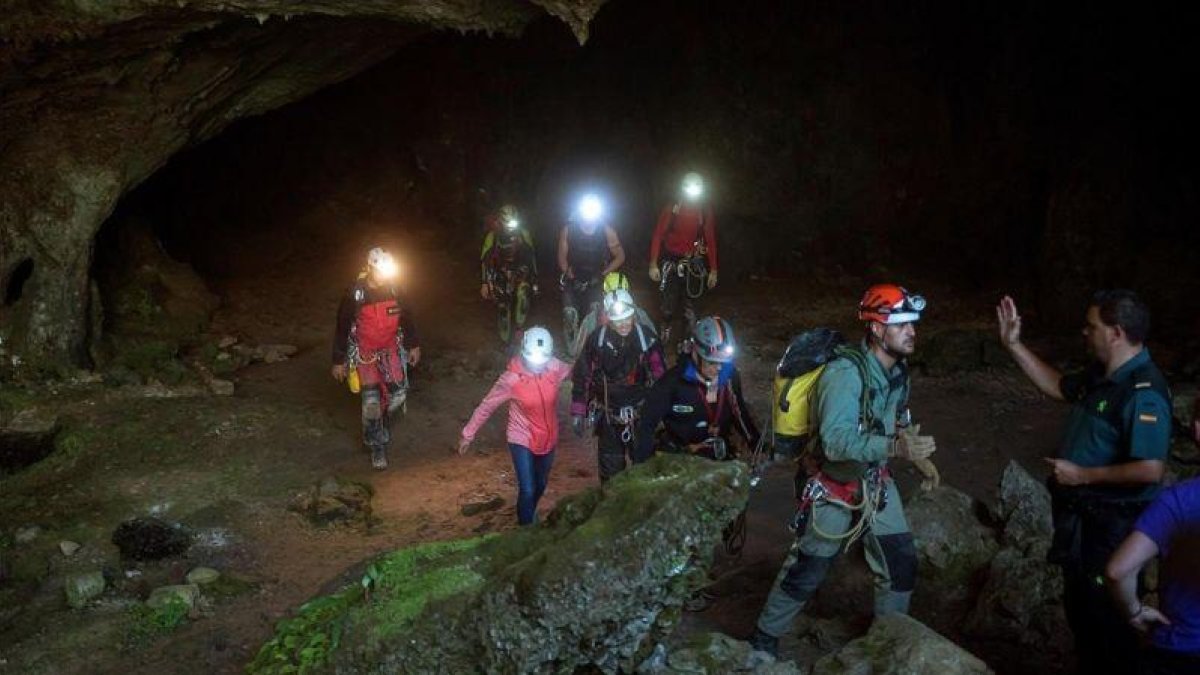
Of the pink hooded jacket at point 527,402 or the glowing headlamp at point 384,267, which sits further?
the glowing headlamp at point 384,267

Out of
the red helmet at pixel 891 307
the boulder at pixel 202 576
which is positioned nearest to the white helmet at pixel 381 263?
the boulder at pixel 202 576

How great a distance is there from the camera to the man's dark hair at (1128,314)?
4.23 metres

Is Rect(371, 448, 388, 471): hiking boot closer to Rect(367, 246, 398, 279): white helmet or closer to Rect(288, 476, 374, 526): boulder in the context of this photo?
Rect(288, 476, 374, 526): boulder

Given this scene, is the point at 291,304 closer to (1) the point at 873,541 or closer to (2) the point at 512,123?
(2) the point at 512,123

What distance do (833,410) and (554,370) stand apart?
101 inches

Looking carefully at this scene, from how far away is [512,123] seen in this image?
1773cm

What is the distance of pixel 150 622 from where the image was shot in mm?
6059

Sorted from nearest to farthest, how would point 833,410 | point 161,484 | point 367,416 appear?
point 833,410
point 161,484
point 367,416

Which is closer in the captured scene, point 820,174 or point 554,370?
point 554,370

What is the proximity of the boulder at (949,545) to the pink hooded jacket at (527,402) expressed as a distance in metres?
2.75

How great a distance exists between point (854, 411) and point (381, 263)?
16.9 ft

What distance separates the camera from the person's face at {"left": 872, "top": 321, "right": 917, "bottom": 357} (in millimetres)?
4816

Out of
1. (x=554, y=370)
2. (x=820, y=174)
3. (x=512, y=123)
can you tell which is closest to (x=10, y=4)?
(x=554, y=370)

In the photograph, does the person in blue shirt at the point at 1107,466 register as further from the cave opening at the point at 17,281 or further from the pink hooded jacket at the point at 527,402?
the cave opening at the point at 17,281
